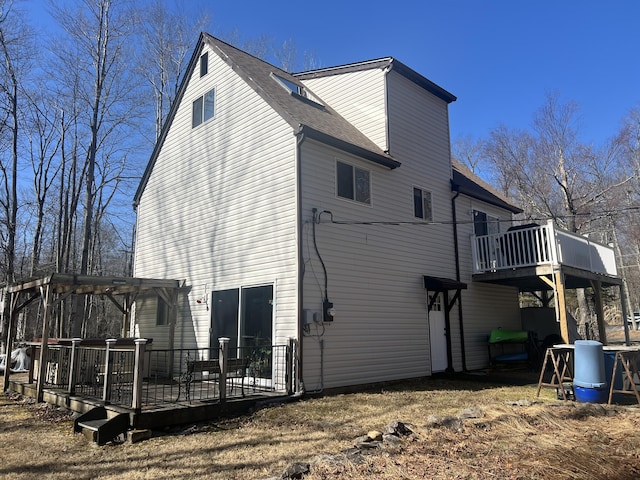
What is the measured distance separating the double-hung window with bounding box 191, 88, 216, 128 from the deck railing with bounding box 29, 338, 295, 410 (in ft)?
21.9

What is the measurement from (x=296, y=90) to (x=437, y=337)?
8.18 metres

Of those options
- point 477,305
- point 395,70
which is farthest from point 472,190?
point 395,70

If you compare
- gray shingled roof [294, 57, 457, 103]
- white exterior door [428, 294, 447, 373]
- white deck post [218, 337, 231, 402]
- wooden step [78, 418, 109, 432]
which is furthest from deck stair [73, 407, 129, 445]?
gray shingled roof [294, 57, 457, 103]

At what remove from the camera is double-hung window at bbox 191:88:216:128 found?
1294 cm

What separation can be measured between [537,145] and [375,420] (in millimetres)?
23405

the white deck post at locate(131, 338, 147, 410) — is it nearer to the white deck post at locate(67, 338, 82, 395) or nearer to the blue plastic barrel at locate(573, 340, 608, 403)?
the white deck post at locate(67, 338, 82, 395)

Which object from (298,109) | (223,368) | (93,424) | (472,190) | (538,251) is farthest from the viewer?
(472,190)

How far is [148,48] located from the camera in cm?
2419

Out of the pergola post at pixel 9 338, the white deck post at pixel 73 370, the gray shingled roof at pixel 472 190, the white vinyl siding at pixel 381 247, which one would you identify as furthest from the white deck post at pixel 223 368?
the gray shingled roof at pixel 472 190

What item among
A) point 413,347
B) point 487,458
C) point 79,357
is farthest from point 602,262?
point 79,357

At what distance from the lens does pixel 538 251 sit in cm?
1250

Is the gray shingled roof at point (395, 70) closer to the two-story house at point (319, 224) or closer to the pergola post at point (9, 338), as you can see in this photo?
the two-story house at point (319, 224)

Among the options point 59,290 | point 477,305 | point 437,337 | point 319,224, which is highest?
point 319,224

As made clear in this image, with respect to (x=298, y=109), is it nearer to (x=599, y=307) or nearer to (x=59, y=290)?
(x=59, y=290)
